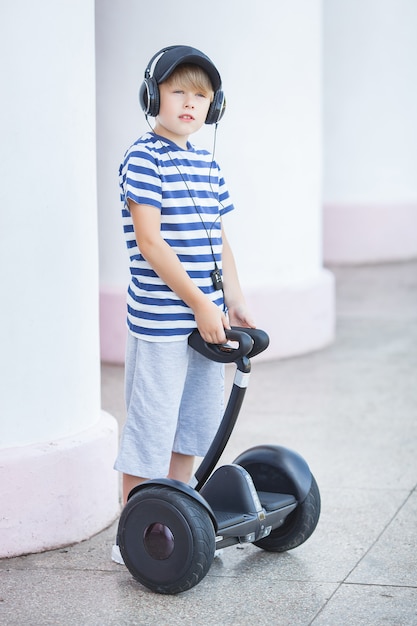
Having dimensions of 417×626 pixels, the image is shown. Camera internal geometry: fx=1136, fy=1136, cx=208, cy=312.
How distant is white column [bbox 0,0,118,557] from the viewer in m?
3.76

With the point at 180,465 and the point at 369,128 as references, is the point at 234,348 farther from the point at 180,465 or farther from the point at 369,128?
the point at 369,128

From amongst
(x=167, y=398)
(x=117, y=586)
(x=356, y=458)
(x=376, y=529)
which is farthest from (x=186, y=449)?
(x=356, y=458)

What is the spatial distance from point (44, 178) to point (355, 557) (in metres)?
1.66

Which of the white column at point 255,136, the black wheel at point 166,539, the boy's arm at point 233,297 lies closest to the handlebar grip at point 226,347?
the boy's arm at point 233,297

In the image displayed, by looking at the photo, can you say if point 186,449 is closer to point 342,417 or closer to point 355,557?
point 355,557

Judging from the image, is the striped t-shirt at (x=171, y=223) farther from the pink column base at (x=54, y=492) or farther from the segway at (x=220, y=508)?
the pink column base at (x=54, y=492)

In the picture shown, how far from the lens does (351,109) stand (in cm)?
1173

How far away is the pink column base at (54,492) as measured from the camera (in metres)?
3.82

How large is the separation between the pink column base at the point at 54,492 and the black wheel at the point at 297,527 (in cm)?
64

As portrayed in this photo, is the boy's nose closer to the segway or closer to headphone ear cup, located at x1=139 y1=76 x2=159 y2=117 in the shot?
headphone ear cup, located at x1=139 y1=76 x2=159 y2=117

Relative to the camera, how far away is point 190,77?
3584mm

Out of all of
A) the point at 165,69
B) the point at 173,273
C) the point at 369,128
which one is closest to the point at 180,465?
the point at 173,273

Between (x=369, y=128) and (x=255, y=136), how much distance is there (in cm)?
511

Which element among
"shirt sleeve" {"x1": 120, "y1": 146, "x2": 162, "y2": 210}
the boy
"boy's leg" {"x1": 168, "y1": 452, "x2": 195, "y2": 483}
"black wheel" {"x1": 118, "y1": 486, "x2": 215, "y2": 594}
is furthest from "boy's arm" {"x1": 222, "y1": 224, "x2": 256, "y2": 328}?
"black wheel" {"x1": 118, "y1": 486, "x2": 215, "y2": 594}
